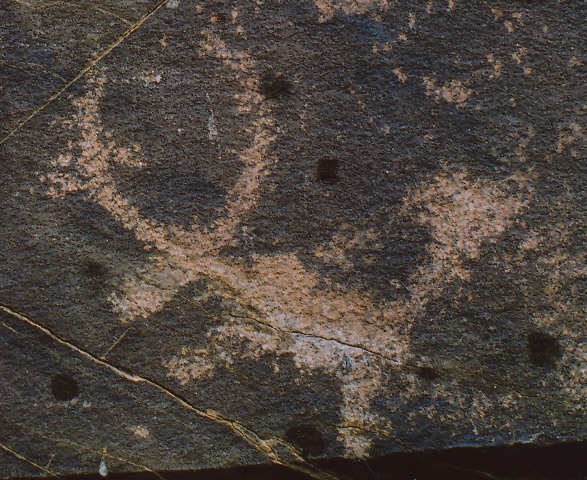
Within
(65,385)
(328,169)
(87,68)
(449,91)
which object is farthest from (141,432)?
(449,91)

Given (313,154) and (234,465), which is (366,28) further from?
(234,465)

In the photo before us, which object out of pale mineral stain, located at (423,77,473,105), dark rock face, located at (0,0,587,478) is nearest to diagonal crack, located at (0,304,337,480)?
dark rock face, located at (0,0,587,478)

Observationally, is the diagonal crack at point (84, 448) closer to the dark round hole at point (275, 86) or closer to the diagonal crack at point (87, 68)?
the diagonal crack at point (87, 68)

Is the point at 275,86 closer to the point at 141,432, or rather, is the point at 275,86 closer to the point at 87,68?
the point at 87,68

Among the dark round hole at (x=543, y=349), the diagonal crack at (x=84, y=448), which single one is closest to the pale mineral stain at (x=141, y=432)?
the diagonal crack at (x=84, y=448)

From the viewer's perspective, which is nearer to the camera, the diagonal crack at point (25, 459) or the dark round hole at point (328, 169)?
the dark round hole at point (328, 169)
